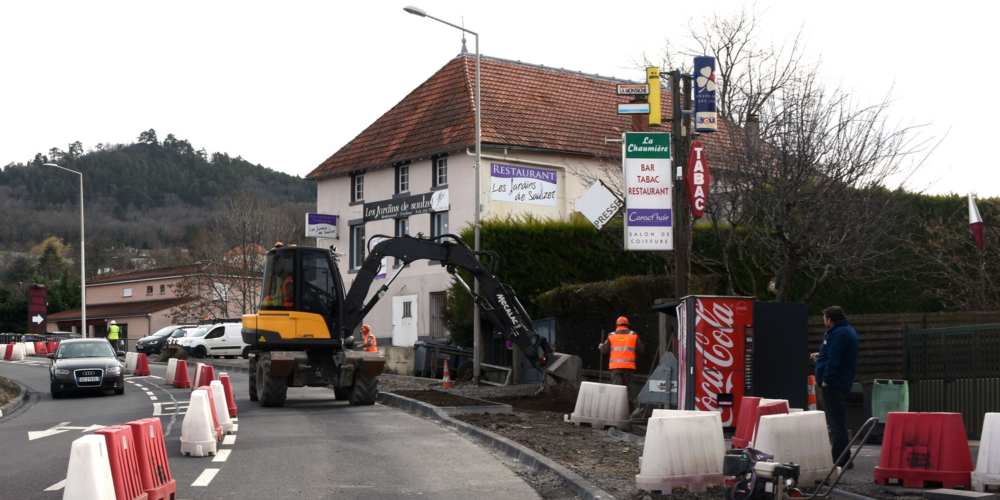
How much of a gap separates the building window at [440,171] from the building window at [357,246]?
Answer: 4.96 meters

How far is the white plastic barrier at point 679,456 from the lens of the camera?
29.9ft

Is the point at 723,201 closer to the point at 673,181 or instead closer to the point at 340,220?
the point at 673,181

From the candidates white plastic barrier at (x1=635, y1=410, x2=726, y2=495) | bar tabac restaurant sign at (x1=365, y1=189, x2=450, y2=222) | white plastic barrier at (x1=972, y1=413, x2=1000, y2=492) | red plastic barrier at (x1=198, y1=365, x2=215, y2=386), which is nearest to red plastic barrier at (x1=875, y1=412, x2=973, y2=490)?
white plastic barrier at (x1=972, y1=413, x2=1000, y2=492)

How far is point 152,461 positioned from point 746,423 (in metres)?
5.97

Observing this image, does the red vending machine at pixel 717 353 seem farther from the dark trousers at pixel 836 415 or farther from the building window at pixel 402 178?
the building window at pixel 402 178

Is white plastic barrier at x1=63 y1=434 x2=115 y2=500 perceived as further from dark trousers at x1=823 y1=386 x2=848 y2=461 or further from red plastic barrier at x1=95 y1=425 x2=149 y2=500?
dark trousers at x1=823 y1=386 x2=848 y2=461

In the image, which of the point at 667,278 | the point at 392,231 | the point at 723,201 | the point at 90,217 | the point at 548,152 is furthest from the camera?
the point at 90,217

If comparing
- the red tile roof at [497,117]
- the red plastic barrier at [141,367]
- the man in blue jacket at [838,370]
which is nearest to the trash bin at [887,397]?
the man in blue jacket at [838,370]

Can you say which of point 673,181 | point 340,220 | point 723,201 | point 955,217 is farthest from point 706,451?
point 340,220

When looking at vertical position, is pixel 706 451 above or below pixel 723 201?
below

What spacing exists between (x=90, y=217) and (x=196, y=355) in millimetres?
96148

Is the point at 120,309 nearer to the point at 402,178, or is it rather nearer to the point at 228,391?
the point at 402,178

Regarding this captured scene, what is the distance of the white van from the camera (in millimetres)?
45031

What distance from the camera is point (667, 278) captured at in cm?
2273
